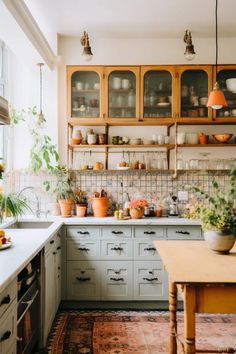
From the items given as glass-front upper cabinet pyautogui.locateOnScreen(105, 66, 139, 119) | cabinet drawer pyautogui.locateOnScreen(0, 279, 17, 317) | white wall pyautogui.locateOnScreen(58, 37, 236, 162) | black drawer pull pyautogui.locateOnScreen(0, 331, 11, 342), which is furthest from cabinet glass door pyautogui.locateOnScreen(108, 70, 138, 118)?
black drawer pull pyautogui.locateOnScreen(0, 331, 11, 342)

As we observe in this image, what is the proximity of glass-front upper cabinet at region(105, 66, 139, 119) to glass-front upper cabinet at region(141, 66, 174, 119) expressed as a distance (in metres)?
0.11

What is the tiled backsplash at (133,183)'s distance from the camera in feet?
16.1

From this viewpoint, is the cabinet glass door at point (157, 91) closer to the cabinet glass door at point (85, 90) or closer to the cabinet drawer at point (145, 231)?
the cabinet glass door at point (85, 90)

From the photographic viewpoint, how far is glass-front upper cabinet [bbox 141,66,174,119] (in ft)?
15.3

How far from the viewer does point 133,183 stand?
4.92 metres

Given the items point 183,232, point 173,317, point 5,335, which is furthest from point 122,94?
point 5,335

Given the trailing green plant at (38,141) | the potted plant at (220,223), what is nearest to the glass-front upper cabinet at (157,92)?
the trailing green plant at (38,141)

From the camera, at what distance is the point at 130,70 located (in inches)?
183

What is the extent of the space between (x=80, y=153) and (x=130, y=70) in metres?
1.17

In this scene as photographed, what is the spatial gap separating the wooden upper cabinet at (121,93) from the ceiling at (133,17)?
0.48 metres

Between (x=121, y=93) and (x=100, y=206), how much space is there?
1.35 meters

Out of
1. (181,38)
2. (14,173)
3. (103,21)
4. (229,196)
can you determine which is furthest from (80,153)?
(229,196)

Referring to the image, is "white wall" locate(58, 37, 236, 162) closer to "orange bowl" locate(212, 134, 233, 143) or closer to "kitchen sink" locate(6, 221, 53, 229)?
"orange bowl" locate(212, 134, 233, 143)

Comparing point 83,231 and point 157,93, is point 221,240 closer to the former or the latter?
point 83,231
